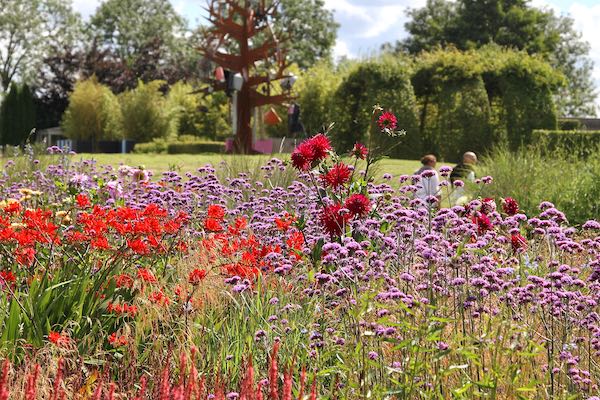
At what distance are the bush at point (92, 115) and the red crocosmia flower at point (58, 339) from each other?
3612cm

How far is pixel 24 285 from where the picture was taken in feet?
15.3

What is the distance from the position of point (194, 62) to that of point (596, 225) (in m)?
56.0

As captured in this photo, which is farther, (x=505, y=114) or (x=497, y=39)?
(x=497, y=39)

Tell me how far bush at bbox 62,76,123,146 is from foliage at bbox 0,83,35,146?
2.40 meters

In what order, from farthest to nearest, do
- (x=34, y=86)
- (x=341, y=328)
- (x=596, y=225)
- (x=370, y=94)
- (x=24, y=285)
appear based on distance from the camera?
1. (x=34, y=86)
2. (x=370, y=94)
3. (x=24, y=285)
4. (x=596, y=225)
5. (x=341, y=328)

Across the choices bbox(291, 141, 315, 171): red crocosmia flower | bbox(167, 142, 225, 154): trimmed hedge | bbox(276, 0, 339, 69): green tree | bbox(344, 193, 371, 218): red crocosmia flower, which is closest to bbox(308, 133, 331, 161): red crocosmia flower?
bbox(291, 141, 315, 171): red crocosmia flower

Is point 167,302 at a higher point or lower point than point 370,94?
lower

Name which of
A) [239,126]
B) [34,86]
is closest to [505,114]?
[239,126]

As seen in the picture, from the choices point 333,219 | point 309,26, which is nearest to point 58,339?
point 333,219

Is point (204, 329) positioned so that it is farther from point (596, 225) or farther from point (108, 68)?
point (108, 68)

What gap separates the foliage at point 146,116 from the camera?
37188mm

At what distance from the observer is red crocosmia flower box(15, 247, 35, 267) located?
14.5 feet

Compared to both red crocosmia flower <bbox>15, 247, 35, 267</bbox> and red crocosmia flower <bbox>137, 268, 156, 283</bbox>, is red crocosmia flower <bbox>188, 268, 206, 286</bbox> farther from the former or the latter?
red crocosmia flower <bbox>15, 247, 35, 267</bbox>

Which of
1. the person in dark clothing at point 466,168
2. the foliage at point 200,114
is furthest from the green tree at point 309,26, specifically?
the person in dark clothing at point 466,168
